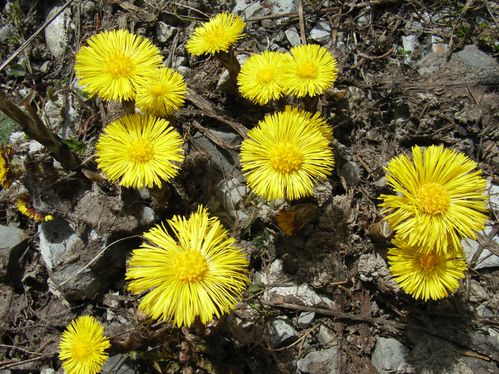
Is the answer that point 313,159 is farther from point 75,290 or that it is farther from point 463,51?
point 75,290

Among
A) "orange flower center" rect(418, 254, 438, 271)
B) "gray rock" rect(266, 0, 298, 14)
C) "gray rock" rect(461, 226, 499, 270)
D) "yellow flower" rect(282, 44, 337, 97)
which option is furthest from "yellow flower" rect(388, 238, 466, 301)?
"gray rock" rect(266, 0, 298, 14)

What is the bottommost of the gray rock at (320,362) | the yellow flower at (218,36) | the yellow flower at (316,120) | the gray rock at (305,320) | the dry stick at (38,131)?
the gray rock at (320,362)

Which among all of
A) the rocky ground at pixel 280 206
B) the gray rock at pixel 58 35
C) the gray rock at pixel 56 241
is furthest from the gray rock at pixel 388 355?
the gray rock at pixel 58 35

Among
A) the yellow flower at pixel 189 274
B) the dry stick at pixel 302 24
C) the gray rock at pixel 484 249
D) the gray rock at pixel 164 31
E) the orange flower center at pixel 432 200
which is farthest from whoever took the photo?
the gray rock at pixel 164 31

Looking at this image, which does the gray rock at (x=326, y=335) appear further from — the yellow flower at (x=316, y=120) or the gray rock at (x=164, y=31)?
the gray rock at (x=164, y=31)

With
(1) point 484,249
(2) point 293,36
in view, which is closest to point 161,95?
(2) point 293,36

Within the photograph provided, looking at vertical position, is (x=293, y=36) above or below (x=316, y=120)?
above

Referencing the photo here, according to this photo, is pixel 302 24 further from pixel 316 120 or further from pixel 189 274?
pixel 189 274
